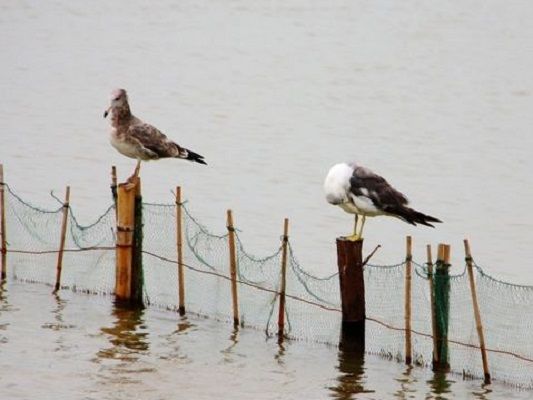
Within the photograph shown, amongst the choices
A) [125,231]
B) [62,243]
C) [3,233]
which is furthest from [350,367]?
[3,233]

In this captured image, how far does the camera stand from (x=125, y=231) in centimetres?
1661

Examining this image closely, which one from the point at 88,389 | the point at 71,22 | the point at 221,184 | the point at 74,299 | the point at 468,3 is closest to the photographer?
the point at 88,389

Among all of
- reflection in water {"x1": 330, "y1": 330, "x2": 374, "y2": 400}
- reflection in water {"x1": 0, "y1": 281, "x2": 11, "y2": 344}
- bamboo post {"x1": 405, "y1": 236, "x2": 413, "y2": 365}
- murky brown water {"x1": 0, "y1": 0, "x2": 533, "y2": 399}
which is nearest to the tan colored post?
murky brown water {"x1": 0, "y1": 0, "x2": 533, "y2": 399}

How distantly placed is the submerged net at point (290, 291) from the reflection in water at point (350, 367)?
9.6 inches

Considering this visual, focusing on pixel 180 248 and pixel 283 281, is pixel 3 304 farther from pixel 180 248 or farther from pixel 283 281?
pixel 283 281

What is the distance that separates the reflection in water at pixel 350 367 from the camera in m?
14.6

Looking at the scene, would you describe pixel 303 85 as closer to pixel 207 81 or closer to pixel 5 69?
pixel 207 81

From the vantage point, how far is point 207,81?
130 ft

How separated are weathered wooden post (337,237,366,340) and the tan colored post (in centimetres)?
260

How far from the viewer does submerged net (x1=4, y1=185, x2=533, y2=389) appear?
14812 millimetres

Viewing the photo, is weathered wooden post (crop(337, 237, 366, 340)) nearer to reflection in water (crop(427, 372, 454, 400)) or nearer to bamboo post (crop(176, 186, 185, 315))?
reflection in water (crop(427, 372, 454, 400))

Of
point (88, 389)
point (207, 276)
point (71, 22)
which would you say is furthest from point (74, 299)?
point (71, 22)

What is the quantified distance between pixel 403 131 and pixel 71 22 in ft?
52.9

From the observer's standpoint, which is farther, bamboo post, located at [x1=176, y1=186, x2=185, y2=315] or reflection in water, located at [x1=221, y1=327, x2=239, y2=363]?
bamboo post, located at [x1=176, y1=186, x2=185, y2=315]
